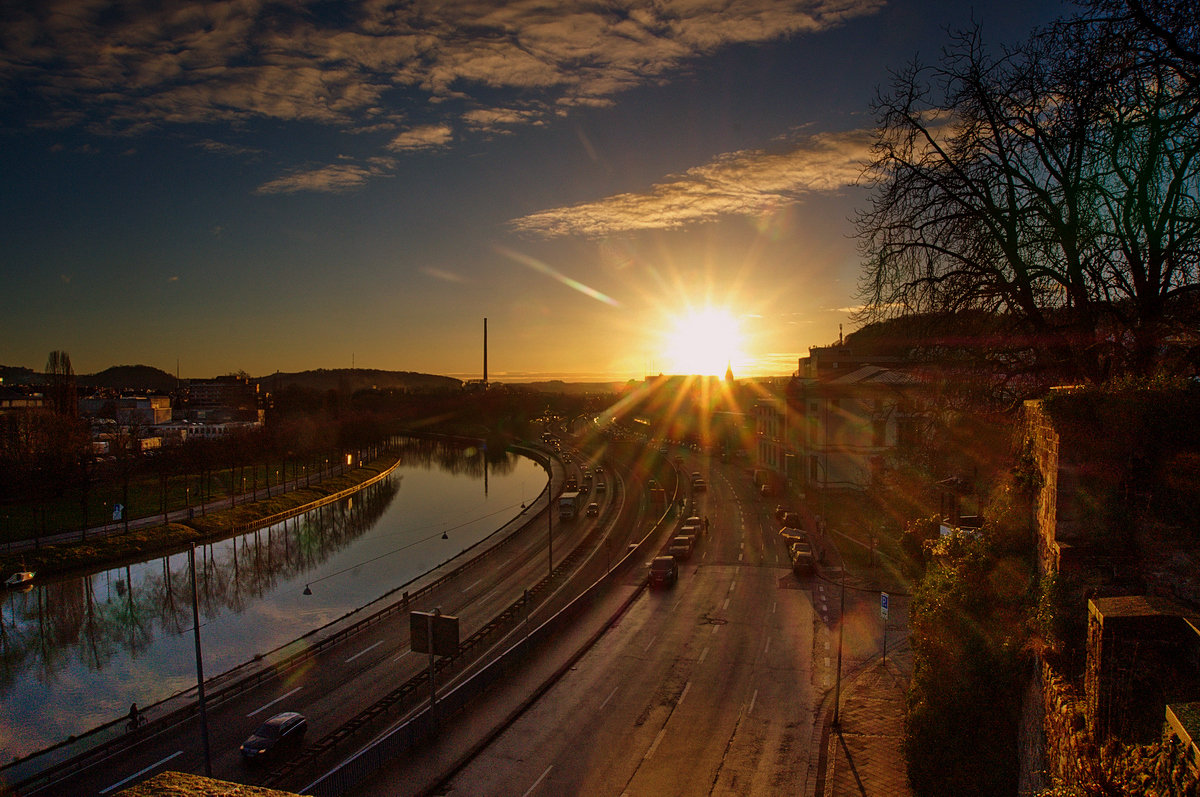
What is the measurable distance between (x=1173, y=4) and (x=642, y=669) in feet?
69.0

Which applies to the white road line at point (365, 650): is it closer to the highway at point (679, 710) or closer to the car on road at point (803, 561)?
the highway at point (679, 710)

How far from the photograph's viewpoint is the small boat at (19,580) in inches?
1624

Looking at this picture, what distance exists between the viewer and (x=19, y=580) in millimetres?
41375

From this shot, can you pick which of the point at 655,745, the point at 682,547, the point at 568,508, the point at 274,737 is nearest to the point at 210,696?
the point at 274,737

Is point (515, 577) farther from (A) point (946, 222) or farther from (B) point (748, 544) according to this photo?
(A) point (946, 222)

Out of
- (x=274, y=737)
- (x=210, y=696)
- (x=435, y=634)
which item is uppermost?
(x=435, y=634)

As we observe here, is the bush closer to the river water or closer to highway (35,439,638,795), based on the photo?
highway (35,439,638,795)

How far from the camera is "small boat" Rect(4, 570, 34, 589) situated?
41.2 metres

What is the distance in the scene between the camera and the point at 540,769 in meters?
16.5

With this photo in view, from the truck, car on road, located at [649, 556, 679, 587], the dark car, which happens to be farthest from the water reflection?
car on road, located at [649, 556, 679, 587]

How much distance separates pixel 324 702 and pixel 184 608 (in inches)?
865

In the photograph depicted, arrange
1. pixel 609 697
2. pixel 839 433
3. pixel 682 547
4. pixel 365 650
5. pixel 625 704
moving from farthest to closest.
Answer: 1. pixel 839 433
2. pixel 682 547
3. pixel 365 650
4. pixel 609 697
5. pixel 625 704

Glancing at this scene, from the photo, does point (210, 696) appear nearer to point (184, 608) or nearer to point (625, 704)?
point (625, 704)

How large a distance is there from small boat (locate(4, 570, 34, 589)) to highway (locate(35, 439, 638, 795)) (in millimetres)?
26267
